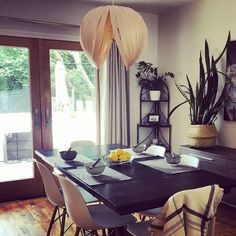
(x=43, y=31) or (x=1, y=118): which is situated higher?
(x=43, y=31)

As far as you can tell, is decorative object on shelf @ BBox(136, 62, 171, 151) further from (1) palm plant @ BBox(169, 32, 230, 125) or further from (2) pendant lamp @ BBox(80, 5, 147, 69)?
(2) pendant lamp @ BBox(80, 5, 147, 69)

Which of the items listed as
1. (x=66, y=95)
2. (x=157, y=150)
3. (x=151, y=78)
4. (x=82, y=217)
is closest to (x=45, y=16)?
(x=66, y=95)

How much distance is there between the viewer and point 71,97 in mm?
4082

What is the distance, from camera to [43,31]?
3.76 metres

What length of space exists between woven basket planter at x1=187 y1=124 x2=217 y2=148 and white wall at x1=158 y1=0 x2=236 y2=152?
220 mm

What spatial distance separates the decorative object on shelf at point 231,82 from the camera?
136 inches

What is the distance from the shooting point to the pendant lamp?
2164 mm

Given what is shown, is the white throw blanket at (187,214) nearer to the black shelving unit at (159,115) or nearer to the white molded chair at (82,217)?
the white molded chair at (82,217)

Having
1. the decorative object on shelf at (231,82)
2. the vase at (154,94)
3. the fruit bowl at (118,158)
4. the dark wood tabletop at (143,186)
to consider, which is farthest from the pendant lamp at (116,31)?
the vase at (154,94)

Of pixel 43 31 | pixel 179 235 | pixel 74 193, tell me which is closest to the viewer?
pixel 179 235

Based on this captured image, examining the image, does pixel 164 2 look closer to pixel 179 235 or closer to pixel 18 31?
pixel 18 31

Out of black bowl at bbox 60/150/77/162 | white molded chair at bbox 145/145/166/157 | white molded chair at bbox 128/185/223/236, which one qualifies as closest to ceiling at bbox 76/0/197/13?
white molded chair at bbox 145/145/166/157

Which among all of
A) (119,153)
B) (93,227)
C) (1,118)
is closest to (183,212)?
(93,227)

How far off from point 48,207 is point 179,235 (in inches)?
92.0
